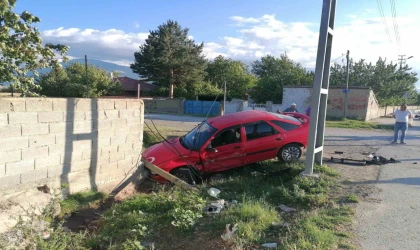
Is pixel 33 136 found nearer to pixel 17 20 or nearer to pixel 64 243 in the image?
pixel 64 243

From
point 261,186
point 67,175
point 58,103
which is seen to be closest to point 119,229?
point 67,175

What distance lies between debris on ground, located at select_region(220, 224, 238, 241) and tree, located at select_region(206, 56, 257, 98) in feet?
143

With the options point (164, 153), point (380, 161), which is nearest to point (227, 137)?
point (164, 153)

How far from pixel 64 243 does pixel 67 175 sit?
2.14 metres

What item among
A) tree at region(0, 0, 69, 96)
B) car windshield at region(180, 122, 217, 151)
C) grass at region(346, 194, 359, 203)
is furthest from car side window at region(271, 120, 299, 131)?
tree at region(0, 0, 69, 96)

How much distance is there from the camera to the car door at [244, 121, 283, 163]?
8.07m

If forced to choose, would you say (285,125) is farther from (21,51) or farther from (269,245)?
(21,51)

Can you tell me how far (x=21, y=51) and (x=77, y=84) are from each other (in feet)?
105

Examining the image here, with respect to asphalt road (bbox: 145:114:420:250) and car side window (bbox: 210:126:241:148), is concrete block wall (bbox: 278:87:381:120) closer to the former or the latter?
asphalt road (bbox: 145:114:420:250)

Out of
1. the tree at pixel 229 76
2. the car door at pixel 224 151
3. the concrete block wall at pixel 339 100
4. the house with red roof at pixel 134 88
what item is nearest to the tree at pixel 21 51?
the car door at pixel 224 151

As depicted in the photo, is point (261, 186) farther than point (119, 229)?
Yes

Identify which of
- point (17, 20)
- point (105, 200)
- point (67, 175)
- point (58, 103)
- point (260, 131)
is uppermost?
point (17, 20)

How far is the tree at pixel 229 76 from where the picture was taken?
161 ft

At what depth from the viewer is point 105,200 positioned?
645 centimetres
